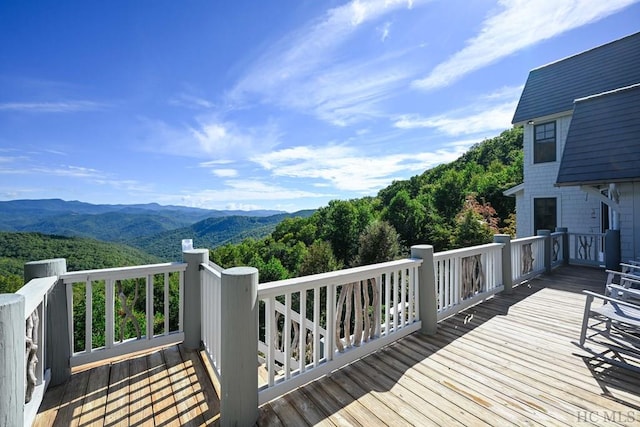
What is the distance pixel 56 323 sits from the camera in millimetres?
2340

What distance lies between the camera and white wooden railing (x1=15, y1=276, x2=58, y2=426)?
1708mm

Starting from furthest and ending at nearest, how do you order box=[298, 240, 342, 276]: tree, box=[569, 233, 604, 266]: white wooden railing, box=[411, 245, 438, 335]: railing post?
box=[298, 240, 342, 276]: tree → box=[569, 233, 604, 266]: white wooden railing → box=[411, 245, 438, 335]: railing post

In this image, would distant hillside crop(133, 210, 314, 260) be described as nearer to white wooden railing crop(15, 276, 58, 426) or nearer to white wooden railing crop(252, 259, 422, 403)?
white wooden railing crop(252, 259, 422, 403)

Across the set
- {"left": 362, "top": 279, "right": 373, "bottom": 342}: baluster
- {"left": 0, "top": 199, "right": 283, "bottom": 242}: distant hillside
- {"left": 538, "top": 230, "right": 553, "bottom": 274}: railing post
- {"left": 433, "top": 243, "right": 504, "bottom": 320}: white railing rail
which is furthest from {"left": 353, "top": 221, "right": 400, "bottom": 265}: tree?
{"left": 0, "top": 199, "right": 283, "bottom": 242}: distant hillside

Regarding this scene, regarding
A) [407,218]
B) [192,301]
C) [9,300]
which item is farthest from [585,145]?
[407,218]

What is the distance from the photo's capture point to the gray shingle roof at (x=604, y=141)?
586 centimetres

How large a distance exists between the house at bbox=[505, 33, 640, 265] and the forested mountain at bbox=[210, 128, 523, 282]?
456 centimetres

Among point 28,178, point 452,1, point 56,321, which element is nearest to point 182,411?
point 56,321

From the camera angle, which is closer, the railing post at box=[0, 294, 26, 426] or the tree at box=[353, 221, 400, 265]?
the railing post at box=[0, 294, 26, 426]

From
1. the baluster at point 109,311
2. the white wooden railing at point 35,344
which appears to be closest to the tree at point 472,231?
the baluster at point 109,311

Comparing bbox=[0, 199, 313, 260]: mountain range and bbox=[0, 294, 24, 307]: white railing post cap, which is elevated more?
bbox=[0, 294, 24, 307]: white railing post cap

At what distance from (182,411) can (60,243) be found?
4588 cm

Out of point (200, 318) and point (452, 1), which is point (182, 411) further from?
point (452, 1)

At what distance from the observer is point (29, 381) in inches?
68.5
